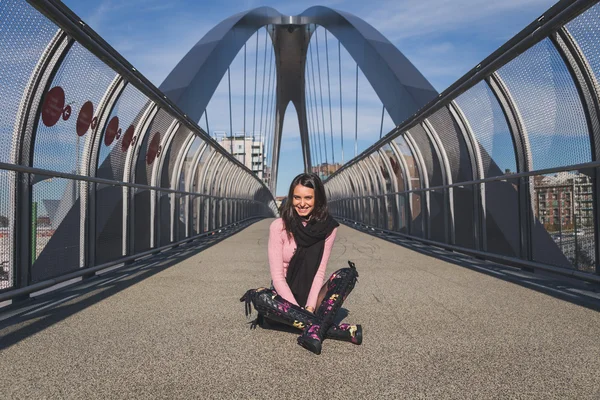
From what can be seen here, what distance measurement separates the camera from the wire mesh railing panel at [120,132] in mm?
5016

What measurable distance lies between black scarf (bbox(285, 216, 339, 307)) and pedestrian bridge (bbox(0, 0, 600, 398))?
0.86 ft

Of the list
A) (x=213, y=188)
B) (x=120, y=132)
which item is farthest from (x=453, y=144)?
(x=213, y=188)

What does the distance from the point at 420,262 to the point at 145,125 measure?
3.62 m

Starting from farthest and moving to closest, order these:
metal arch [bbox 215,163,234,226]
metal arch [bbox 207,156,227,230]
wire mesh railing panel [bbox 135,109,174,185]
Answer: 1. metal arch [bbox 215,163,234,226]
2. metal arch [bbox 207,156,227,230]
3. wire mesh railing panel [bbox 135,109,174,185]

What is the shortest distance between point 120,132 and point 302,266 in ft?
10.9

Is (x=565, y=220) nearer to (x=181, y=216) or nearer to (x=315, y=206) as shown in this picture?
(x=315, y=206)

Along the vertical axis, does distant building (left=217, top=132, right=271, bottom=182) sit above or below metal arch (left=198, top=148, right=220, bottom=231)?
above

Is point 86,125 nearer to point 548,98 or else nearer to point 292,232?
point 292,232

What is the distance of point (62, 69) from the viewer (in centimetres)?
385

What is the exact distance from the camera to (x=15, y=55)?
3.28m

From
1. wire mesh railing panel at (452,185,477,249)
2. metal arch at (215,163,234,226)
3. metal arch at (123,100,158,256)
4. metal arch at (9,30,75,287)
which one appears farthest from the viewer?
metal arch at (215,163,234,226)

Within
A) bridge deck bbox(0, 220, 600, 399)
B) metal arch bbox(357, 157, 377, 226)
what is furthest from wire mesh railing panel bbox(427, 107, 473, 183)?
metal arch bbox(357, 157, 377, 226)

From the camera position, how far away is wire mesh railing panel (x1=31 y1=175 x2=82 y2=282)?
3.76 meters

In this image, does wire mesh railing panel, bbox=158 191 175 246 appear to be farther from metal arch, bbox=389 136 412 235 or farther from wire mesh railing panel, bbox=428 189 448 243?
metal arch, bbox=389 136 412 235
